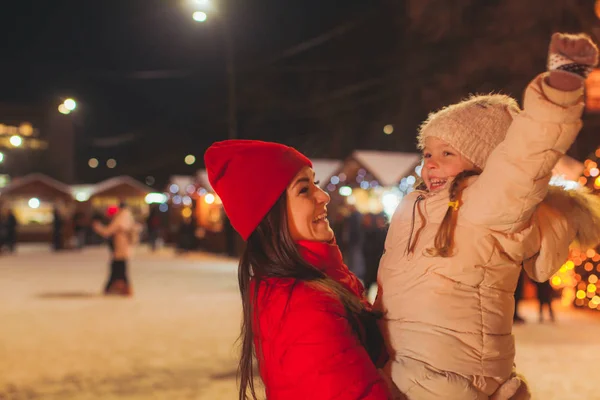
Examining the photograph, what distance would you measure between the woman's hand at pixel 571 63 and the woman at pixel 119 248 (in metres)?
12.0

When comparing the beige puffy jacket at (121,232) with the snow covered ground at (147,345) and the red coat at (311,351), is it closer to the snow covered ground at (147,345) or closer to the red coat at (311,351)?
the snow covered ground at (147,345)

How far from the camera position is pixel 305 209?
1.89 metres

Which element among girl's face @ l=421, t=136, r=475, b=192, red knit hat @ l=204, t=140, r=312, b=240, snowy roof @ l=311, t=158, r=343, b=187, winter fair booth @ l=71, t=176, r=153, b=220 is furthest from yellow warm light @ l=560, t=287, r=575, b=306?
winter fair booth @ l=71, t=176, r=153, b=220

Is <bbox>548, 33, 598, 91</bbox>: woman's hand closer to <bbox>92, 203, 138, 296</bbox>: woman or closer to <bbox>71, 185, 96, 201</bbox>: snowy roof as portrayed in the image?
<bbox>92, 203, 138, 296</bbox>: woman

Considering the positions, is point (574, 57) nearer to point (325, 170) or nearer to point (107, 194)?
point (325, 170)

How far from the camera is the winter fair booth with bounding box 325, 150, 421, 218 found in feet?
48.0

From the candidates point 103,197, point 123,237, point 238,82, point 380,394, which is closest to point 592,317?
point 123,237

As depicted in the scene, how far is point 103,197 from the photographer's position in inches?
1225

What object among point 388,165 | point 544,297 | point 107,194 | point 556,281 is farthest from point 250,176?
point 107,194

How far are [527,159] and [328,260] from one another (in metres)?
0.71

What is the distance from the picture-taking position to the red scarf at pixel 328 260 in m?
1.90

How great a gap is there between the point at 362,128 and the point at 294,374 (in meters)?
23.0

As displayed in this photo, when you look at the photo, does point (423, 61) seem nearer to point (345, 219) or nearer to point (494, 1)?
point (494, 1)

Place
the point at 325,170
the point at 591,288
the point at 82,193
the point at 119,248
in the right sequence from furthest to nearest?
the point at 82,193 < the point at 325,170 < the point at 119,248 < the point at 591,288
